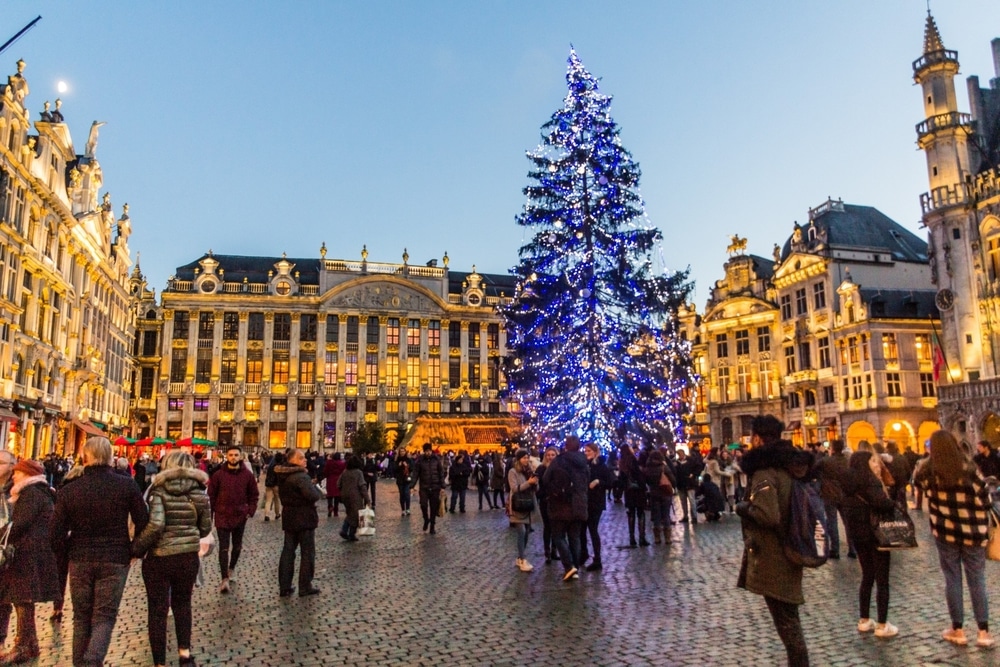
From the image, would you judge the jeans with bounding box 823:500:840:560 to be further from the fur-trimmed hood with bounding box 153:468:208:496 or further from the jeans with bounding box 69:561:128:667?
the jeans with bounding box 69:561:128:667

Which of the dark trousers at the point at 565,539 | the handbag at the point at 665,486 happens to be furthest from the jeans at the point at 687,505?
the dark trousers at the point at 565,539

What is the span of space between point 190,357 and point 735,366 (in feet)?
151

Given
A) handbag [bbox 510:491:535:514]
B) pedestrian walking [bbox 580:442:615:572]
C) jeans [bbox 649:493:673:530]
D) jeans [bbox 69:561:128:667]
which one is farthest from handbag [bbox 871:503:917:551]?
jeans [bbox 649:493:673:530]

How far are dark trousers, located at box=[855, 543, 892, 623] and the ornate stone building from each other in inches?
1280

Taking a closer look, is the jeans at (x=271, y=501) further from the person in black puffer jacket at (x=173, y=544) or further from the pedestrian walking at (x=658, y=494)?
the person in black puffer jacket at (x=173, y=544)

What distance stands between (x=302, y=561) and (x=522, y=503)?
3.27 m

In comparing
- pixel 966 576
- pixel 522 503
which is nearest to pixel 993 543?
pixel 966 576

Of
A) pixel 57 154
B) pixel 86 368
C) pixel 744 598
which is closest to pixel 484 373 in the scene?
pixel 86 368

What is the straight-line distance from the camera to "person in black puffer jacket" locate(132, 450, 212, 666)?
5.84 m

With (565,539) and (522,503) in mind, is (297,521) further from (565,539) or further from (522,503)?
(565,539)

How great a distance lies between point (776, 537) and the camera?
489cm

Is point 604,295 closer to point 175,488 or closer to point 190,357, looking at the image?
point 175,488

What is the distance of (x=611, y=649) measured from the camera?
645cm

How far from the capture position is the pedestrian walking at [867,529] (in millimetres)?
6680
